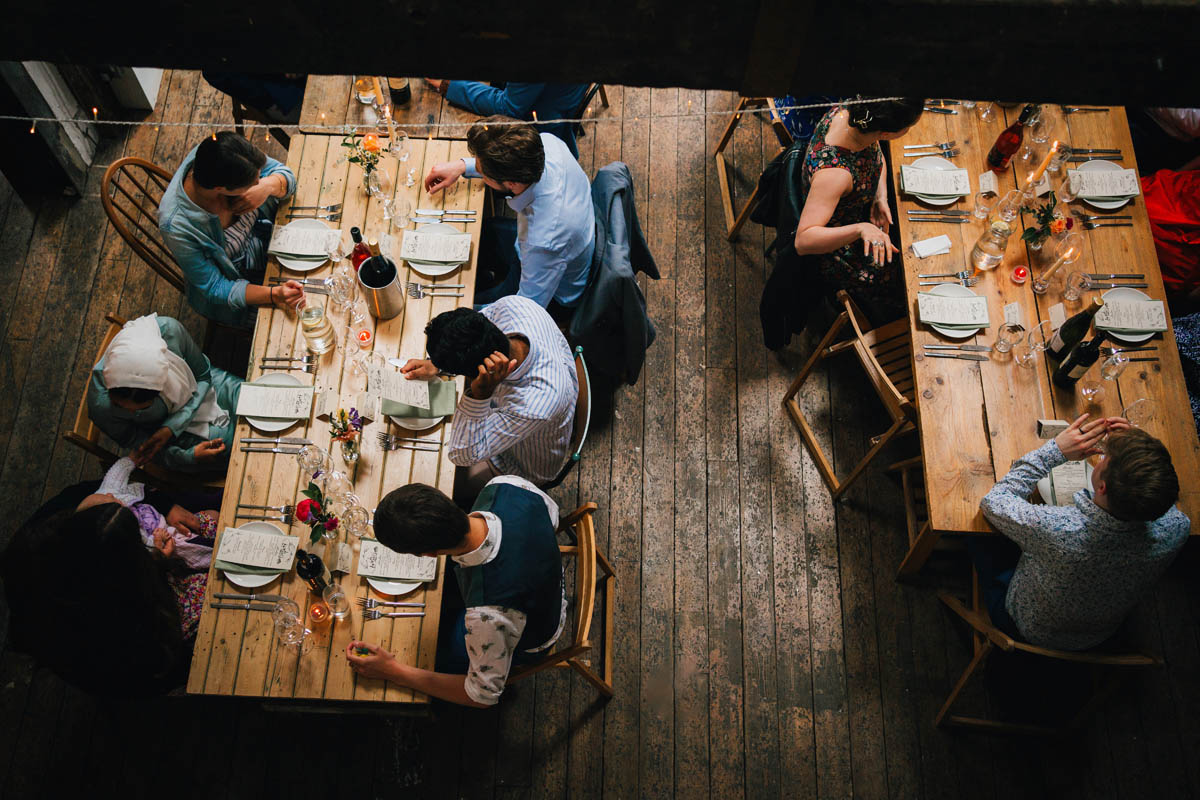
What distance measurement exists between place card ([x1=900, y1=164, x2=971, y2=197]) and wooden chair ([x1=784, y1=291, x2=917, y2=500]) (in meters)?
0.53

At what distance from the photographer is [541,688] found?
3.09 metres

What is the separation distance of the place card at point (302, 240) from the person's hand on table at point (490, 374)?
0.93m

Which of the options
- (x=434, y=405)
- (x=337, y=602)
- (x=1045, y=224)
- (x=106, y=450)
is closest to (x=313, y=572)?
(x=337, y=602)

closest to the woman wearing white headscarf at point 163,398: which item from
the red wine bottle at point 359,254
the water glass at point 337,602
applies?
the red wine bottle at point 359,254

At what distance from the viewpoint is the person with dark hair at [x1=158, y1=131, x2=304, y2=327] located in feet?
9.05

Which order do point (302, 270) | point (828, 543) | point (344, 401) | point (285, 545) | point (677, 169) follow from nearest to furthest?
point (285, 545) < point (344, 401) < point (302, 270) < point (828, 543) < point (677, 169)

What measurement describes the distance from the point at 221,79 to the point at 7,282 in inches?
58.5

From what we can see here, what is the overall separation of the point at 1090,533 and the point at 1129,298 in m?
1.09

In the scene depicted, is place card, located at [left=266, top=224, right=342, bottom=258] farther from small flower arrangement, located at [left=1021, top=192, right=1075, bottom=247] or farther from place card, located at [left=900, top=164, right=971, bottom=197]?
small flower arrangement, located at [left=1021, top=192, right=1075, bottom=247]

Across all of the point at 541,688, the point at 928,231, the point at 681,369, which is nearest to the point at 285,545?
the point at 541,688

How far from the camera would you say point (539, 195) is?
2914 millimetres

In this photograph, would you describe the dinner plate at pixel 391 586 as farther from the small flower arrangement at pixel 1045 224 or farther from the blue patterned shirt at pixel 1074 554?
the small flower arrangement at pixel 1045 224

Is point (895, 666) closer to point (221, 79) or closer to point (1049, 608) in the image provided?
point (1049, 608)

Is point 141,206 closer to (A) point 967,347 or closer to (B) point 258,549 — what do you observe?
(B) point 258,549
